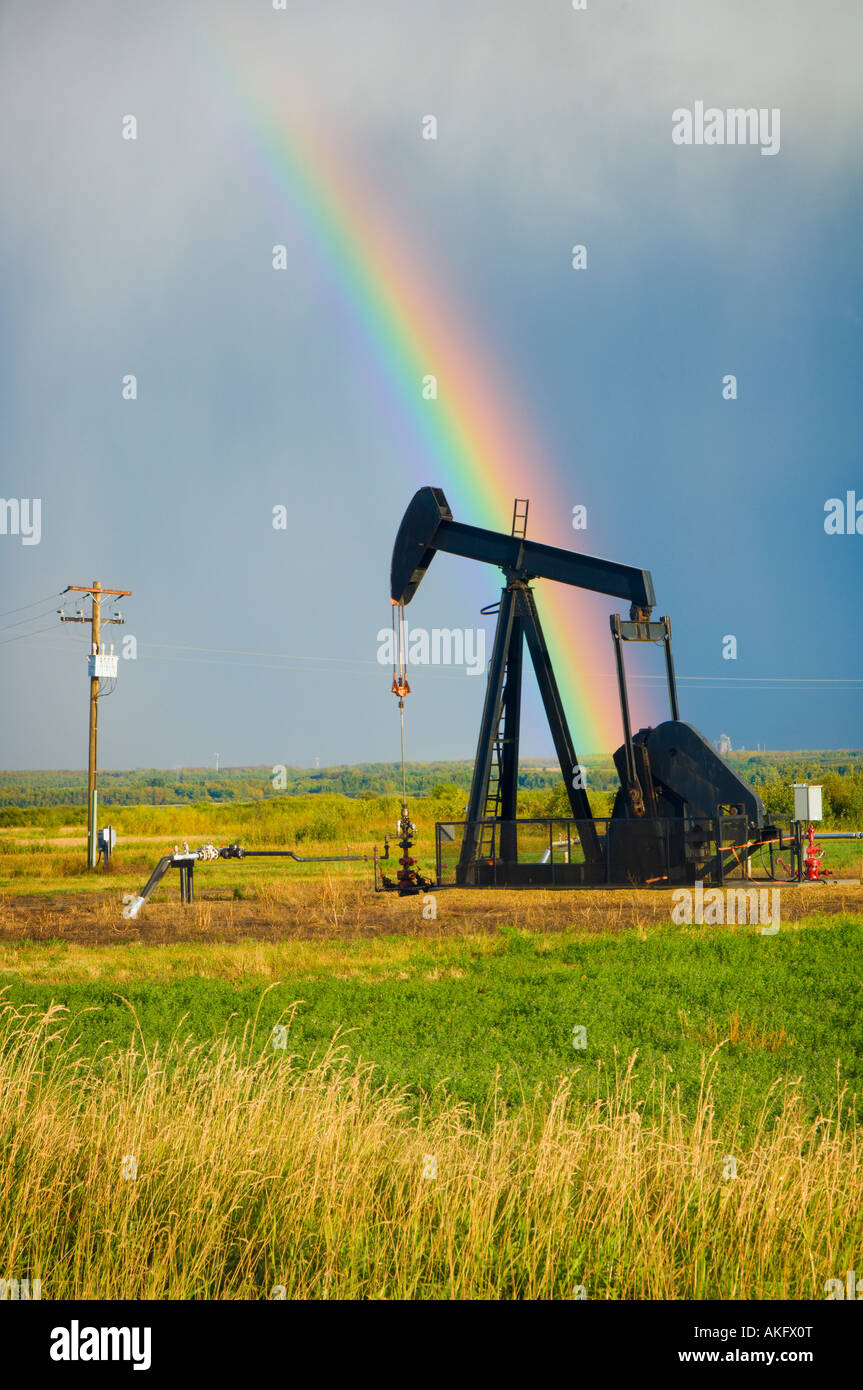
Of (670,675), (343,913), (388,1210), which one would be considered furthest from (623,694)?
(388,1210)

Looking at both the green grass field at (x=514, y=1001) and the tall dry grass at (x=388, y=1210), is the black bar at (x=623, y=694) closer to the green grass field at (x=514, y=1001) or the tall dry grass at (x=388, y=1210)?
the green grass field at (x=514, y=1001)

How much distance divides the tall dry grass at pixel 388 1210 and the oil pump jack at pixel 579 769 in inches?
497

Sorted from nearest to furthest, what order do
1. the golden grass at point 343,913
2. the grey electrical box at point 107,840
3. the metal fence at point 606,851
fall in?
1. the golden grass at point 343,913
2. the metal fence at point 606,851
3. the grey electrical box at point 107,840

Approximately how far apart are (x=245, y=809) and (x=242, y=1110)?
2391 inches

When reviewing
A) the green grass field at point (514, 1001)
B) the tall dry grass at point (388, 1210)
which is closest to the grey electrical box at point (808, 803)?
the green grass field at point (514, 1001)

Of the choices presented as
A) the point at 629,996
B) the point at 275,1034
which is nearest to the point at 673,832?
the point at 629,996

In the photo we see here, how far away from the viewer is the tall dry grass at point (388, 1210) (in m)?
4.38

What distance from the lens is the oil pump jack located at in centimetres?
1823

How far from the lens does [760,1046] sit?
9195 millimetres

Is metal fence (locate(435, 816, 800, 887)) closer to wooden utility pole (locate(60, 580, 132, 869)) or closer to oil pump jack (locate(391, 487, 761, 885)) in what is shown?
oil pump jack (locate(391, 487, 761, 885))

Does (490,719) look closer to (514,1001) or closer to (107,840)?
(514,1001)

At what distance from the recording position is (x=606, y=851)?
1894 centimetres
